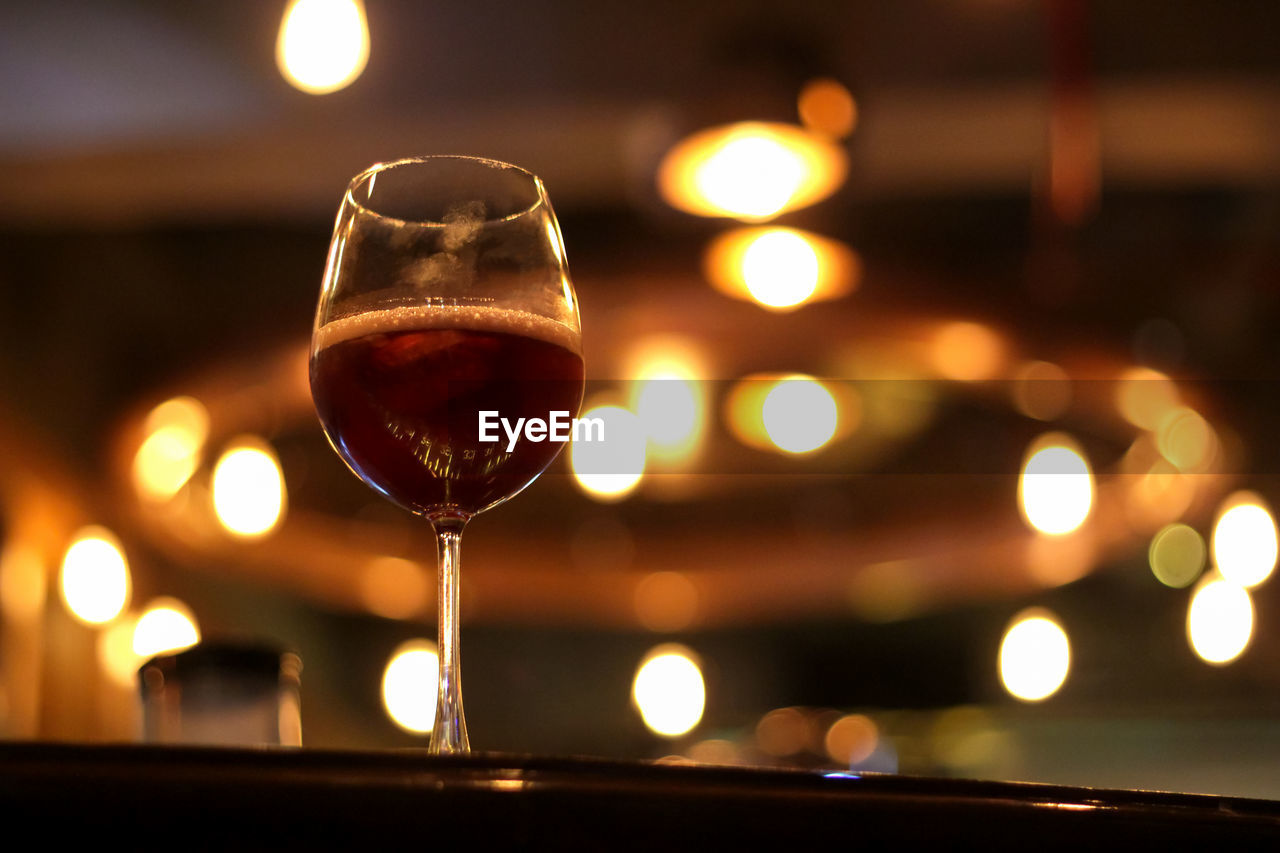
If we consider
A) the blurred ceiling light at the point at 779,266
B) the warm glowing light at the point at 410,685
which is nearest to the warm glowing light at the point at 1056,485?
the blurred ceiling light at the point at 779,266

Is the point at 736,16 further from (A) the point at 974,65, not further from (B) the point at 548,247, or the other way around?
(A) the point at 974,65

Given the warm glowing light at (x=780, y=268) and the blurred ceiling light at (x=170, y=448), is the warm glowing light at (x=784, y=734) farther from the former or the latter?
the warm glowing light at (x=780, y=268)

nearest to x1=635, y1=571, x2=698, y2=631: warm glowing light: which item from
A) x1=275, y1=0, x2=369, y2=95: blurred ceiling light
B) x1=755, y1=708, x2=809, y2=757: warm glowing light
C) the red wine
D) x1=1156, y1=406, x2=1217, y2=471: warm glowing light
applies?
x1=755, y1=708, x2=809, y2=757: warm glowing light

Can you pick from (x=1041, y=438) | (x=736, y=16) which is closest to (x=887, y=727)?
(x=1041, y=438)

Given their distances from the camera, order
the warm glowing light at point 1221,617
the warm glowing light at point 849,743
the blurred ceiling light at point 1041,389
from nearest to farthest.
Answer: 1. the blurred ceiling light at point 1041,389
2. the warm glowing light at point 1221,617
3. the warm glowing light at point 849,743

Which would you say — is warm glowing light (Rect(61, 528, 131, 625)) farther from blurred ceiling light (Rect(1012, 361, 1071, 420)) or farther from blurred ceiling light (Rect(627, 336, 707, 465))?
blurred ceiling light (Rect(1012, 361, 1071, 420))

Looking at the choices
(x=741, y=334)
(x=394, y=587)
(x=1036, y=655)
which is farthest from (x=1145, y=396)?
(x=1036, y=655)

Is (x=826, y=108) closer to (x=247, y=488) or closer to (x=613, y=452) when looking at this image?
(x=613, y=452)
